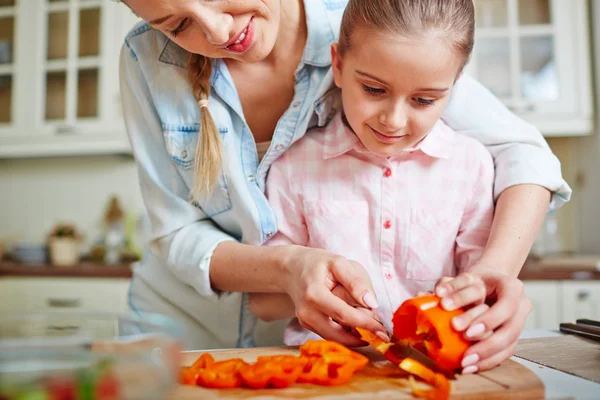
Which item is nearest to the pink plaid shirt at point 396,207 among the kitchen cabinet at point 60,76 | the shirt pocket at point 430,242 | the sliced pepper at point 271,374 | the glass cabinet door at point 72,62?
the shirt pocket at point 430,242

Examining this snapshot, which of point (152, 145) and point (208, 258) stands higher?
point (152, 145)

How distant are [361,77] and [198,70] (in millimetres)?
351

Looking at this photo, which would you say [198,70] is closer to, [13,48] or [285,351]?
[285,351]

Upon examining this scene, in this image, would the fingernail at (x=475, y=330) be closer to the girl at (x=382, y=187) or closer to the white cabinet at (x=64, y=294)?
the girl at (x=382, y=187)

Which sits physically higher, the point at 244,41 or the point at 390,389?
the point at 244,41

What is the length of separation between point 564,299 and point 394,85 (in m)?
1.75

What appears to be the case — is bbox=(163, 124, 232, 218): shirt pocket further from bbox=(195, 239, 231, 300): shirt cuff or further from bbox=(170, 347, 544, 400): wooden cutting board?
bbox=(170, 347, 544, 400): wooden cutting board

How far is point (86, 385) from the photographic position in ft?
1.38

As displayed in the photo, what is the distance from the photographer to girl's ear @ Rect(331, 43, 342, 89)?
104 cm

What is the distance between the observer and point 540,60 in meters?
2.74

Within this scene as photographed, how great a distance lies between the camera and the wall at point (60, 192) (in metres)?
3.21

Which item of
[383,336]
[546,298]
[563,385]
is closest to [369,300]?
[383,336]

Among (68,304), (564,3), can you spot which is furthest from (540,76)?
(68,304)

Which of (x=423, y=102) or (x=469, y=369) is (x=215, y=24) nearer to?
(x=423, y=102)
